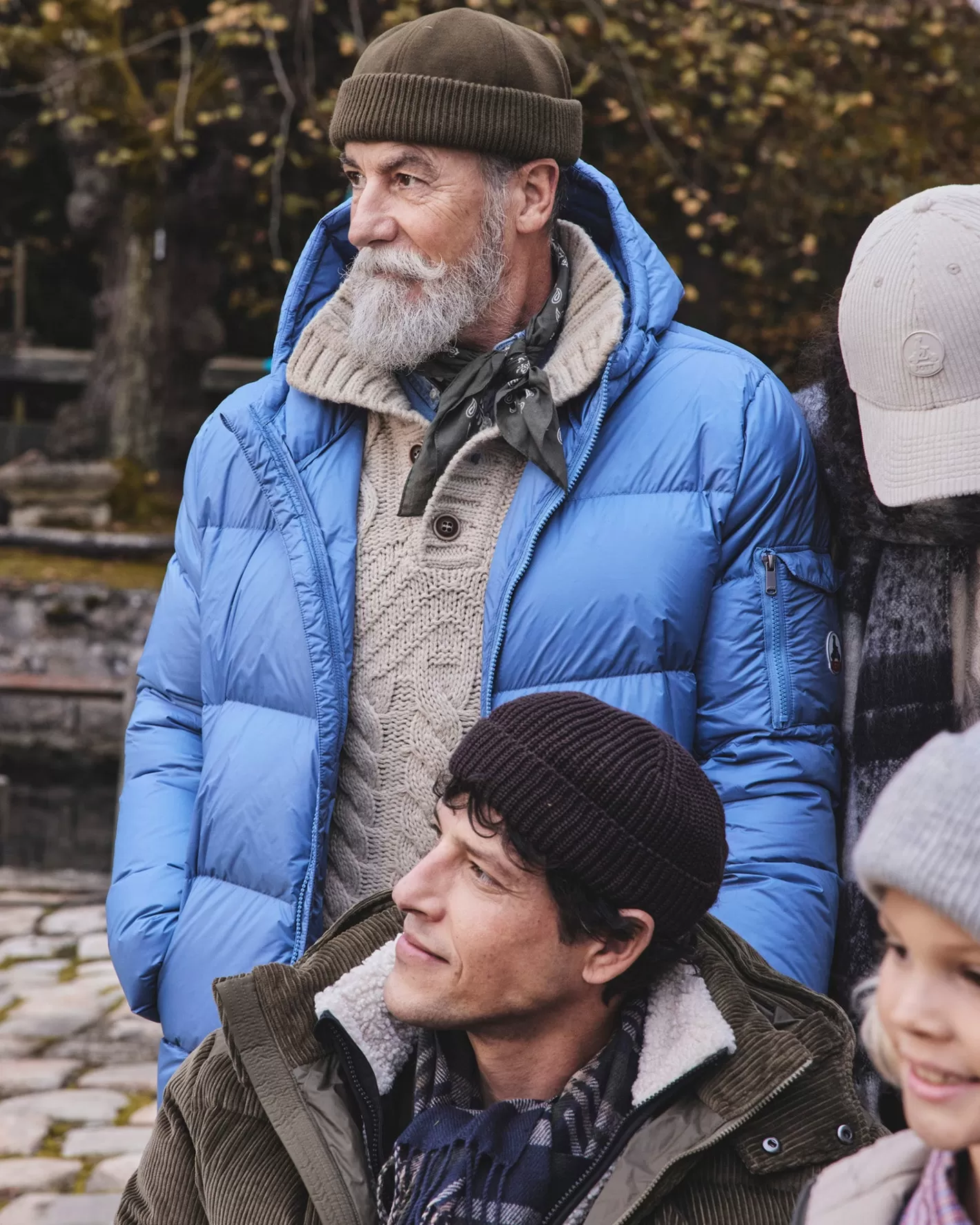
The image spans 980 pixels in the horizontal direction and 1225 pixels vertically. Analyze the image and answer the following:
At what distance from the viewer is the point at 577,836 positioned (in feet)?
6.44

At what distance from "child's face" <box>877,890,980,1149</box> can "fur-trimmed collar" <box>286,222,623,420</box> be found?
133 cm

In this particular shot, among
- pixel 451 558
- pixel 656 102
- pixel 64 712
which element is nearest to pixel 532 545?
pixel 451 558

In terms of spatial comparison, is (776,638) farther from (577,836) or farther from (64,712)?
(64,712)

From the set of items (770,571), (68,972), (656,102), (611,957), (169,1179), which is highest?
(656,102)

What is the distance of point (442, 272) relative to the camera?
262cm

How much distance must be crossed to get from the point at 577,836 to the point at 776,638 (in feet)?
1.92

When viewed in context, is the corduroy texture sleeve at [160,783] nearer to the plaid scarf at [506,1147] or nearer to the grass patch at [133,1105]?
the plaid scarf at [506,1147]

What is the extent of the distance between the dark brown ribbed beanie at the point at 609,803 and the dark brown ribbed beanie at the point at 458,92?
1028mm

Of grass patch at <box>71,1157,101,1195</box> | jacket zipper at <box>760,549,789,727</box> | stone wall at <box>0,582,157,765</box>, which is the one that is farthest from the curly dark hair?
stone wall at <box>0,582,157,765</box>

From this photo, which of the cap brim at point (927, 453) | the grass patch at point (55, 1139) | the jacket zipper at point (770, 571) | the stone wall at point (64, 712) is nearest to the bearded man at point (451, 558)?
the jacket zipper at point (770, 571)

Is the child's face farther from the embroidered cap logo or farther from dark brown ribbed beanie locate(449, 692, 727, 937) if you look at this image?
the embroidered cap logo

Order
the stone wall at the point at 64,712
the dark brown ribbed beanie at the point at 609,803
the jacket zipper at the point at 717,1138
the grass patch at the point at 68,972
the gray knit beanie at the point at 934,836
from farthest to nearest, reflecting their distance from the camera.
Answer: the stone wall at the point at 64,712 < the grass patch at the point at 68,972 < the dark brown ribbed beanie at the point at 609,803 < the jacket zipper at the point at 717,1138 < the gray knit beanie at the point at 934,836

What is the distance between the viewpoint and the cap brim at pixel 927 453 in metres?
2.18

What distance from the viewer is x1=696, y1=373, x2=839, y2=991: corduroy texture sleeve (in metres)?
2.32
